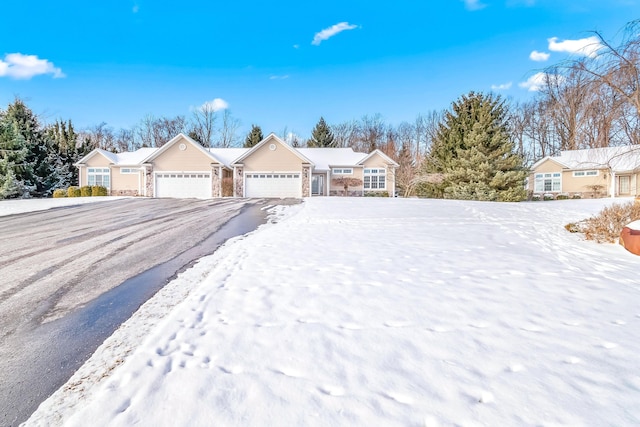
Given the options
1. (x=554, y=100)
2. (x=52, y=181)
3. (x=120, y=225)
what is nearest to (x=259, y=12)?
(x=120, y=225)

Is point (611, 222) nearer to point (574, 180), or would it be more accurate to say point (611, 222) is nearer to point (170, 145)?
point (170, 145)

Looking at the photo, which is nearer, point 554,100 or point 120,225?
point 554,100

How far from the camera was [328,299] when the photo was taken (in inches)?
138

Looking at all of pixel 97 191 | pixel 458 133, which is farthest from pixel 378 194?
pixel 97 191

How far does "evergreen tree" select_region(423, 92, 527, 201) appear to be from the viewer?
64.8 feet

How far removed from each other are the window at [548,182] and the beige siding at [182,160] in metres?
28.7

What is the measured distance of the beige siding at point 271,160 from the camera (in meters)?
22.5

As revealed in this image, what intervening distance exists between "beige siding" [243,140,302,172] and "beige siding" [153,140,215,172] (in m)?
3.07

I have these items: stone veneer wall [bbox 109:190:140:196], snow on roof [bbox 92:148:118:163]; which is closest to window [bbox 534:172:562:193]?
stone veneer wall [bbox 109:190:140:196]

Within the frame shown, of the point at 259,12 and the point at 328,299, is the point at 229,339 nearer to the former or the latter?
the point at 328,299

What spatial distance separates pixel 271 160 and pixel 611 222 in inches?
754

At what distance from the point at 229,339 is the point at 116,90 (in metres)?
34.8

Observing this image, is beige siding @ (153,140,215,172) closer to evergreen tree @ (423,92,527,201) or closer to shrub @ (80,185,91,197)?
shrub @ (80,185,91,197)

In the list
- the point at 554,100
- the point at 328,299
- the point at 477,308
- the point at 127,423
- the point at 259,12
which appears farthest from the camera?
the point at 259,12
